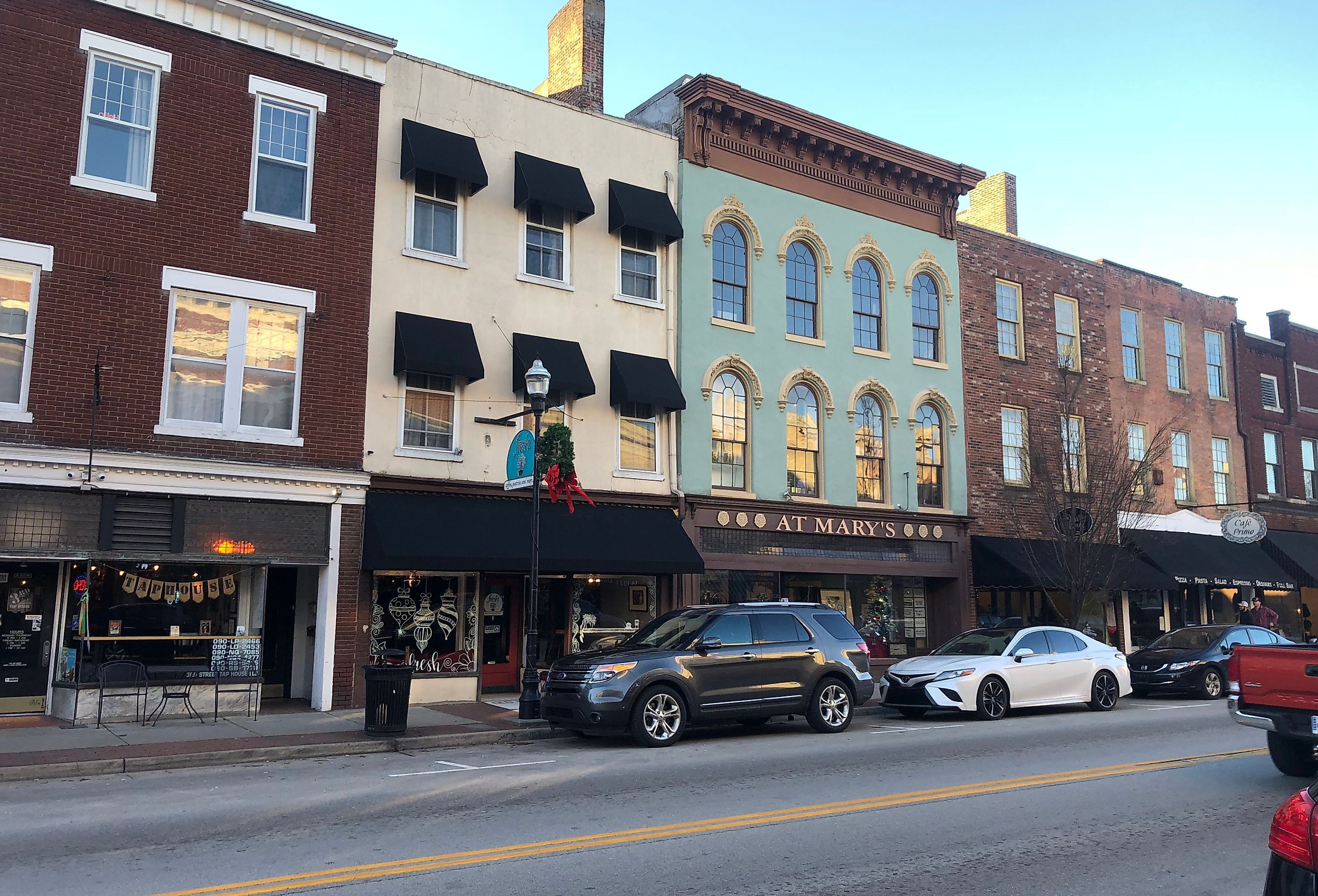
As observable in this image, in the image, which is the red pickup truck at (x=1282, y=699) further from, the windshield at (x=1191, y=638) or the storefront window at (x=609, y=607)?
the storefront window at (x=609, y=607)

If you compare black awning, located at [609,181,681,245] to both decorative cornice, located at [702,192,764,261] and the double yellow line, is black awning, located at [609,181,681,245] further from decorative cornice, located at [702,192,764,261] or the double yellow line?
the double yellow line

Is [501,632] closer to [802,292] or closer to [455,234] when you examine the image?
[455,234]

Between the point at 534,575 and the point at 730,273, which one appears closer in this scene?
the point at 534,575

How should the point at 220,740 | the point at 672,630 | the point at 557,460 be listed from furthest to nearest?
the point at 557,460 < the point at 672,630 < the point at 220,740

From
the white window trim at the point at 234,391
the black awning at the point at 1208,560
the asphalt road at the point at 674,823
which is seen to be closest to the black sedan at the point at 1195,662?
the black awning at the point at 1208,560

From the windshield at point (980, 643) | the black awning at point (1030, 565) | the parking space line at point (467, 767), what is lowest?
the parking space line at point (467, 767)

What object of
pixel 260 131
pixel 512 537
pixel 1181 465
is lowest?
pixel 512 537

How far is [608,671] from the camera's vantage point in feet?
43.0

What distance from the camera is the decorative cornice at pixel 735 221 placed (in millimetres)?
21875

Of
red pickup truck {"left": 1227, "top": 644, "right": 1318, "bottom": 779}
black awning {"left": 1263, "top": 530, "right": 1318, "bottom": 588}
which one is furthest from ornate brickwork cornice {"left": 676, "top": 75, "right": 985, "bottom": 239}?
red pickup truck {"left": 1227, "top": 644, "right": 1318, "bottom": 779}

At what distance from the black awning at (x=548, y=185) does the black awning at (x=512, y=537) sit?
5.56 metres

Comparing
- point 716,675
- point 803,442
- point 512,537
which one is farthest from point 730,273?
point 716,675

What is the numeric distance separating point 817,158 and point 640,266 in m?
5.70

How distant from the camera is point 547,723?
14734 millimetres
